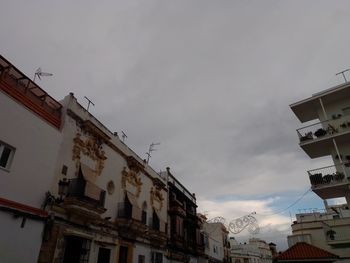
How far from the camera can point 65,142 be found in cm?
1355

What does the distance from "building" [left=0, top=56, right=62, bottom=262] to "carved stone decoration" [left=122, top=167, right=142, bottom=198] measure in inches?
252

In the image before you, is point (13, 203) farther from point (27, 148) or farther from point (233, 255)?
point (233, 255)

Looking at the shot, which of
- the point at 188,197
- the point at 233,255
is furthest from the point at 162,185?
the point at 233,255

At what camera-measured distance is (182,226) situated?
2691 cm

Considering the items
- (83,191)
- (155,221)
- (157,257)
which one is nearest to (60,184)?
(83,191)

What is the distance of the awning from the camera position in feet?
46.5

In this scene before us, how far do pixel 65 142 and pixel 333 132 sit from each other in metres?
15.7

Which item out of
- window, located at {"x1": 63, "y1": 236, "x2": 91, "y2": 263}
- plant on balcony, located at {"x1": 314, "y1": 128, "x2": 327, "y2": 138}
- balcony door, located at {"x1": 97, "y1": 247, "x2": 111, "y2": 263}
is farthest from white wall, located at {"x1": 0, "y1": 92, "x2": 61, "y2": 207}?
plant on balcony, located at {"x1": 314, "y1": 128, "x2": 327, "y2": 138}

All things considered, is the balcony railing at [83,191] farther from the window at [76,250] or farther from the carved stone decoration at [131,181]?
the carved stone decoration at [131,181]

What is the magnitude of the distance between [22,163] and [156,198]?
1341 cm

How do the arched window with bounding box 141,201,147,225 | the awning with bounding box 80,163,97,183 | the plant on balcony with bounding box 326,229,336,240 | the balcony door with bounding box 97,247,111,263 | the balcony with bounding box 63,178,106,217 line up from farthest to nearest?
1. the arched window with bounding box 141,201,147,225
2. the plant on balcony with bounding box 326,229,336,240
3. the balcony door with bounding box 97,247,111,263
4. the awning with bounding box 80,163,97,183
5. the balcony with bounding box 63,178,106,217

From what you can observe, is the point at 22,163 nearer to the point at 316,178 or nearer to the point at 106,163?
the point at 106,163

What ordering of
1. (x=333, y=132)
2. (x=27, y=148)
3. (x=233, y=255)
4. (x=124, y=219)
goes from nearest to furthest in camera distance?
(x=27, y=148) → (x=124, y=219) → (x=333, y=132) → (x=233, y=255)

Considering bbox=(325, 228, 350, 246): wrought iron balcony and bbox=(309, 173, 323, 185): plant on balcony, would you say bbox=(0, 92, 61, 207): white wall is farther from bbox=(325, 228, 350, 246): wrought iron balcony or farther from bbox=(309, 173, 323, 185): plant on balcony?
bbox=(325, 228, 350, 246): wrought iron balcony
